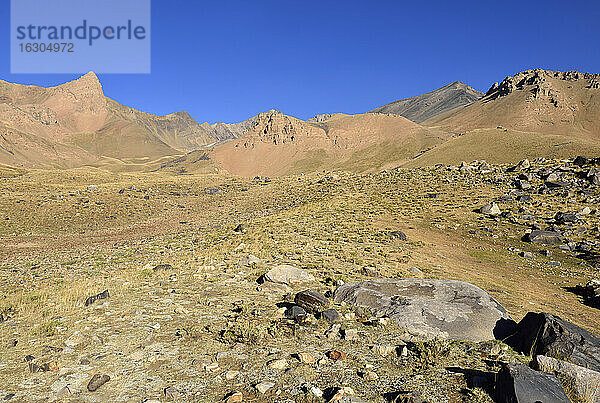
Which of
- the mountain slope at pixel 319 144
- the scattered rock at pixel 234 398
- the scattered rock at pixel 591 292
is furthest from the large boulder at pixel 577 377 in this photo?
the mountain slope at pixel 319 144

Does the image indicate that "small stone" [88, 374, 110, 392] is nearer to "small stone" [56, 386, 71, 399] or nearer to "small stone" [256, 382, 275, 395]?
"small stone" [56, 386, 71, 399]

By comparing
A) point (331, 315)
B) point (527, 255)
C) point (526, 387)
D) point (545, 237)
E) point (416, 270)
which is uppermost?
point (526, 387)

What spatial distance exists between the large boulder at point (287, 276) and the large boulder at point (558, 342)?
25.0 feet

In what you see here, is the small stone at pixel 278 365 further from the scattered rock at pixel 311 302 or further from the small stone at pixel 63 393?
the small stone at pixel 63 393

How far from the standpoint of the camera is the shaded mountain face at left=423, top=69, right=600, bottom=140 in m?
149

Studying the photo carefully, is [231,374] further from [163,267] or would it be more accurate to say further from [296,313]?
[163,267]

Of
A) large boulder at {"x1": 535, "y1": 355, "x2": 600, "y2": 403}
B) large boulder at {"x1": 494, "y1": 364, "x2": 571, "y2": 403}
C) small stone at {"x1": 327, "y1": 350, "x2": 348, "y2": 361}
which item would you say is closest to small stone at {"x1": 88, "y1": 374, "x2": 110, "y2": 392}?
small stone at {"x1": 327, "y1": 350, "x2": 348, "y2": 361}

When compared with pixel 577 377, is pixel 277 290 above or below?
below

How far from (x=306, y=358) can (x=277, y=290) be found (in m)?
5.32

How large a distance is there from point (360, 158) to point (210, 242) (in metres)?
106

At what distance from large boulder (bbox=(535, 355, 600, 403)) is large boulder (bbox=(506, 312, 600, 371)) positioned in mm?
1134

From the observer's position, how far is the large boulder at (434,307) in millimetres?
8664

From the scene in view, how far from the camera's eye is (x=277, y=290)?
1234cm

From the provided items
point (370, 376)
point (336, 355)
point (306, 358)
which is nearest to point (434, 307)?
point (336, 355)
